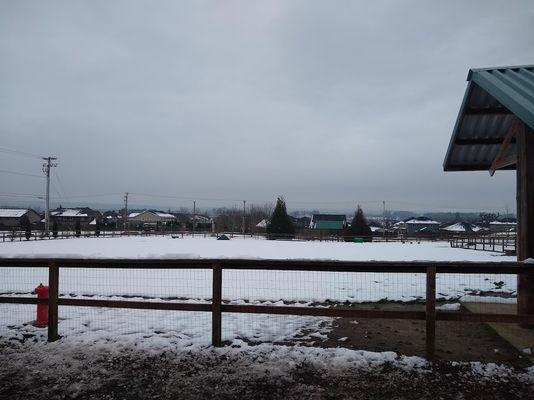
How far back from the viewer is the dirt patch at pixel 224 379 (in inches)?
157

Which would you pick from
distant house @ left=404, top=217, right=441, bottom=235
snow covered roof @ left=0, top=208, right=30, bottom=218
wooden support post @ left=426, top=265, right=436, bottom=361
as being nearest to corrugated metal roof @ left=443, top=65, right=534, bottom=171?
wooden support post @ left=426, top=265, right=436, bottom=361

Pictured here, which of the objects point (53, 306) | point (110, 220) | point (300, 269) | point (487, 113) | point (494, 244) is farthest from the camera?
point (110, 220)

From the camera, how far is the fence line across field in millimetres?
Answer: 4840

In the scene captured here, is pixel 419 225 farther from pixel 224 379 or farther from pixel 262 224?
pixel 224 379

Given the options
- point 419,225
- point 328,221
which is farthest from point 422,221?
point 328,221

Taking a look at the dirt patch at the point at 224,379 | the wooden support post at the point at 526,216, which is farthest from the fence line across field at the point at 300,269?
the wooden support post at the point at 526,216

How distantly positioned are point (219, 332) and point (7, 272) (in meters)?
12.2

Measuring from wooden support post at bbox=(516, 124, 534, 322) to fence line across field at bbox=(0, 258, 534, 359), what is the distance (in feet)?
4.50

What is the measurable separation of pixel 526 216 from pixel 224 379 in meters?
4.90

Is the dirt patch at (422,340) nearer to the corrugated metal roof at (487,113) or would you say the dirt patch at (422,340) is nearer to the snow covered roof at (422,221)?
the corrugated metal roof at (487,113)

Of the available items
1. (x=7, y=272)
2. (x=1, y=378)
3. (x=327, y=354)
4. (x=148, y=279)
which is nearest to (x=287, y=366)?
(x=327, y=354)

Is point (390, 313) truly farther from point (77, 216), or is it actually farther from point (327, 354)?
point (77, 216)

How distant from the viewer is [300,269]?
5164mm

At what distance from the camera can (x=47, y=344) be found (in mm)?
5473
